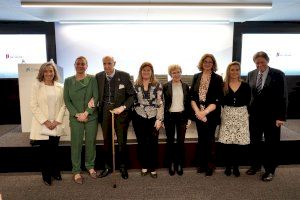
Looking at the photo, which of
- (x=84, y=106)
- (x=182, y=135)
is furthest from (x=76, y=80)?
(x=182, y=135)

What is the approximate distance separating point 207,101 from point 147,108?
762mm

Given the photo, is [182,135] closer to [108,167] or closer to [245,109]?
[245,109]

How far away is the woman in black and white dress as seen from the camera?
3.28 metres

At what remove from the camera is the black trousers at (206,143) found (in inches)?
134

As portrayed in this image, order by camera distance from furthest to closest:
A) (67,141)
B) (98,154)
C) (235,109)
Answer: (67,141) < (98,154) < (235,109)

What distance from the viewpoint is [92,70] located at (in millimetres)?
6387

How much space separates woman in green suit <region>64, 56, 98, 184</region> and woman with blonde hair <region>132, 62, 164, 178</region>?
1.77ft

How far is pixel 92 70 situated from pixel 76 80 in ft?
10.6

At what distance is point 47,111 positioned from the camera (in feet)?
10.5

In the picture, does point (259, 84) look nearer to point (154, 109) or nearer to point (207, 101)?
point (207, 101)

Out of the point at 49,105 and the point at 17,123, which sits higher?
the point at 49,105

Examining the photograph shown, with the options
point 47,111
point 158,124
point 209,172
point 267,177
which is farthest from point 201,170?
point 47,111

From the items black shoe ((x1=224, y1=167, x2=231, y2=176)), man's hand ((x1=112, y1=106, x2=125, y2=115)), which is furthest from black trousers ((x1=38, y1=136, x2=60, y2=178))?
black shoe ((x1=224, y1=167, x2=231, y2=176))

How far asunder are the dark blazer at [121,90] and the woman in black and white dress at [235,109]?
3.89 ft
